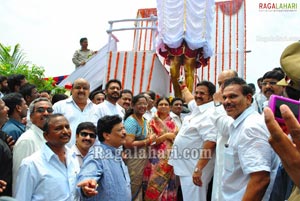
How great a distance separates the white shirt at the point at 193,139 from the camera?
13.1 feet

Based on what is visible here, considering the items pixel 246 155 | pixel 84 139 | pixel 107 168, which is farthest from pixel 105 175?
pixel 246 155

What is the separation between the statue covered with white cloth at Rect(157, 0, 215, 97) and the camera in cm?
872

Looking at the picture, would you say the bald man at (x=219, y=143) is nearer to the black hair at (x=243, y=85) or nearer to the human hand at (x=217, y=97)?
the human hand at (x=217, y=97)

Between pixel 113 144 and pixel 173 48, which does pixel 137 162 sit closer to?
pixel 113 144

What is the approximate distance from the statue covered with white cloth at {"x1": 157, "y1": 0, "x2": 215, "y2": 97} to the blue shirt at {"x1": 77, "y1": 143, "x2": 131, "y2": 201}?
18.7 ft

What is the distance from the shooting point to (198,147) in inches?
161

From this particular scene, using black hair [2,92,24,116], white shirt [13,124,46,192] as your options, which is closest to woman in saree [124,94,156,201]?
black hair [2,92,24,116]

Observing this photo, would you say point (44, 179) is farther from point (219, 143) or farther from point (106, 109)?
point (106, 109)

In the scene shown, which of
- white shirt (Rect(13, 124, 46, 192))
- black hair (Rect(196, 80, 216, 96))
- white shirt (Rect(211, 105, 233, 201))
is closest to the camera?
white shirt (Rect(13, 124, 46, 192))

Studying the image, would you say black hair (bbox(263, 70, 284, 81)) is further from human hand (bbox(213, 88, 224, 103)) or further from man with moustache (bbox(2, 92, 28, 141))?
man with moustache (bbox(2, 92, 28, 141))

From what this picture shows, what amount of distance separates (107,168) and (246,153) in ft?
3.42

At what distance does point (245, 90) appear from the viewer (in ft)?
9.66

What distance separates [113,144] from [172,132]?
173 centimetres

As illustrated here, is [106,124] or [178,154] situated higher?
[106,124]
